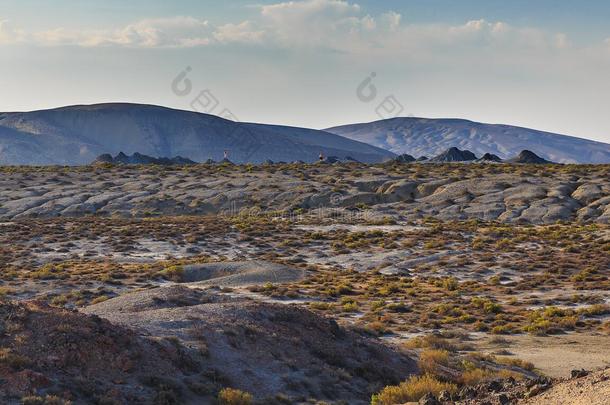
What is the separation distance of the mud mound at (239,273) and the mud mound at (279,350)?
15.1 meters

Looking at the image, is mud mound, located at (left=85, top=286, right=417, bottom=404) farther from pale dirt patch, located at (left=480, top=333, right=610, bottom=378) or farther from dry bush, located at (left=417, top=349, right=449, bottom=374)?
pale dirt patch, located at (left=480, top=333, right=610, bottom=378)

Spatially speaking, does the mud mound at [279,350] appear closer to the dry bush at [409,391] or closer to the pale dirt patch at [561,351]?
the dry bush at [409,391]

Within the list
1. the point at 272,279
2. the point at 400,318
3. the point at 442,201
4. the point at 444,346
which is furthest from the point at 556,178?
the point at 444,346

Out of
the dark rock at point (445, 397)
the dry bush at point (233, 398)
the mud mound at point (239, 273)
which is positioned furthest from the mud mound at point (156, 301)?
the mud mound at point (239, 273)

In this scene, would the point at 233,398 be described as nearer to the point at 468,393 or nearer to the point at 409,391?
the point at 409,391

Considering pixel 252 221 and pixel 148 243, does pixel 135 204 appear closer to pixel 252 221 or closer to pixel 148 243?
pixel 252 221

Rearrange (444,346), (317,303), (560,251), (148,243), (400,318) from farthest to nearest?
(148,243) → (560,251) → (317,303) → (400,318) → (444,346)

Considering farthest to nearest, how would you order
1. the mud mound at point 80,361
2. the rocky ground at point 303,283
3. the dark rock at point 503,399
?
the rocky ground at point 303,283, the mud mound at point 80,361, the dark rock at point 503,399

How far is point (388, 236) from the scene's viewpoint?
5281cm

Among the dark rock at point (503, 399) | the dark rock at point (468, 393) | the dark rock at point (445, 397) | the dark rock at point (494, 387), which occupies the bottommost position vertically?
the dark rock at point (445, 397)

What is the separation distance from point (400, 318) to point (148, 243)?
2736 cm

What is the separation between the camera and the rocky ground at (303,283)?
50.2 feet

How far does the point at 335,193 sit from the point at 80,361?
60.3 meters

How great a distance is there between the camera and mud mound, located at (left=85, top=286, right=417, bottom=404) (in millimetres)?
16375
